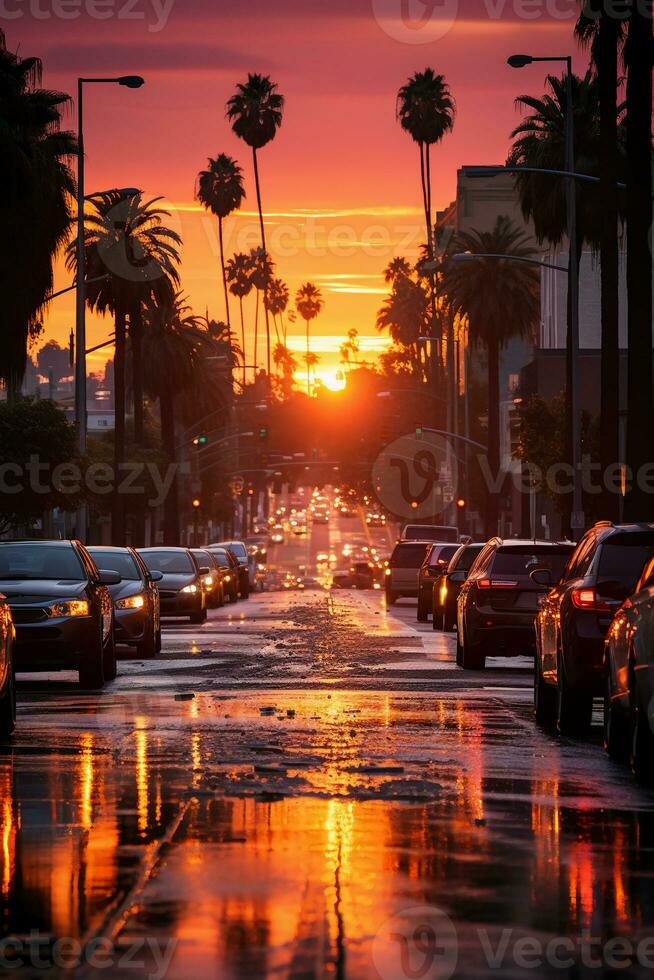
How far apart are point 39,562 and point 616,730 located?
10.2 m

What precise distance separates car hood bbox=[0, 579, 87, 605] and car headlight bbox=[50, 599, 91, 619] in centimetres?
10

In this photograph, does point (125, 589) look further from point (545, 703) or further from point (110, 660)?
point (545, 703)

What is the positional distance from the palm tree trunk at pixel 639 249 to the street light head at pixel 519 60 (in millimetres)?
9720

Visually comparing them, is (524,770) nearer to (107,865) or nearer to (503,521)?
(107,865)

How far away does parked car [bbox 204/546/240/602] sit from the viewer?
196 feet

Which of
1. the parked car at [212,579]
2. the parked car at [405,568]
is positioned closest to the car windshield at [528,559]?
the parked car at [212,579]

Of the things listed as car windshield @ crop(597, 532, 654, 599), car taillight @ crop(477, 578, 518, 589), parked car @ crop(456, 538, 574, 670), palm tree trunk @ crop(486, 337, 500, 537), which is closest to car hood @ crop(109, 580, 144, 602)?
parked car @ crop(456, 538, 574, 670)

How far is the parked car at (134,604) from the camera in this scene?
28906 mm

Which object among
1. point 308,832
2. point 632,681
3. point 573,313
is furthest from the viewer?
point 573,313

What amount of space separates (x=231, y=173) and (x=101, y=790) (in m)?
112

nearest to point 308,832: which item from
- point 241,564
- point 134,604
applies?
point 134,604

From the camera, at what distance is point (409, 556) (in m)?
56.4

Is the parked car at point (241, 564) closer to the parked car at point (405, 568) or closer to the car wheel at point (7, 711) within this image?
the parked car at point (405, 568)

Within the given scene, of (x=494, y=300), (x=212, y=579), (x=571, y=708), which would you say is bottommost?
(x=212, y=579)
